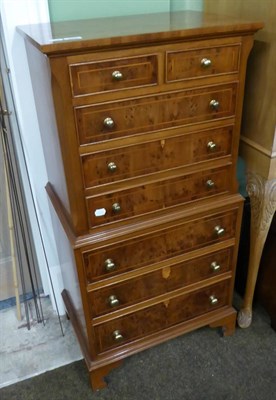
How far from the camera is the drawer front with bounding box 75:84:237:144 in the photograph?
110 cm

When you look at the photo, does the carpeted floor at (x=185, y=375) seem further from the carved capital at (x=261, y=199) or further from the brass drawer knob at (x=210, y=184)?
the brass drawer knob at (x=210, y=184)

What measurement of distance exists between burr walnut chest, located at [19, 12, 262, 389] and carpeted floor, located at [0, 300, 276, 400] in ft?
0.36

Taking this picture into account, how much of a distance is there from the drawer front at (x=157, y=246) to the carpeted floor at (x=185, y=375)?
1.72 ft

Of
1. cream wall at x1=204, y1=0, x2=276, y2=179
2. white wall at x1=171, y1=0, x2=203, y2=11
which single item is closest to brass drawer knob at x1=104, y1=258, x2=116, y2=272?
cream wall at x1=204, y1=0, x2=276, y2=179

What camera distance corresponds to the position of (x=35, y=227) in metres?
1.75

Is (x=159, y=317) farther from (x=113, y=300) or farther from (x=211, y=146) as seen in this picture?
(x=211, y=146)

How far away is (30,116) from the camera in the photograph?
4.86ft

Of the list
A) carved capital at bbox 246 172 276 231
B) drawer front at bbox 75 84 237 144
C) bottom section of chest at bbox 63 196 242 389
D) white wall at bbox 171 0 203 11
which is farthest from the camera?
white wall at bbox 171 0 203 11

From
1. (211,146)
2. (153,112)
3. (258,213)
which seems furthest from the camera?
(258,213)

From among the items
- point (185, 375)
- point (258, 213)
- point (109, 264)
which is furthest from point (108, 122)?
point (185, 375)

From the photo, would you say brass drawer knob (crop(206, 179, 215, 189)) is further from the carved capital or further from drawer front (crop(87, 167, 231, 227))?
the carved capital

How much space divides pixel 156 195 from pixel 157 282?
365 mm

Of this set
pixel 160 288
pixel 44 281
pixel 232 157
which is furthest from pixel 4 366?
pixel 232 157

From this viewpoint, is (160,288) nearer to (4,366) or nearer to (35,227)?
(35,227)
